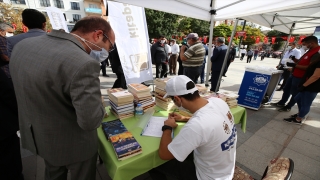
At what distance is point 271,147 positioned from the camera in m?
2.63

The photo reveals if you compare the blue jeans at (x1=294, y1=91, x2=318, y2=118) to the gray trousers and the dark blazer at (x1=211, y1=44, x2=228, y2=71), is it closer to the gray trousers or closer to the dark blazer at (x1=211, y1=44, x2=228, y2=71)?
the dark blazer at (x1=211, y1=44, x2=228, y2=71)

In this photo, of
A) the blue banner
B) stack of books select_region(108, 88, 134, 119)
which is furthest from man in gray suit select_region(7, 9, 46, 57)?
the blue banner

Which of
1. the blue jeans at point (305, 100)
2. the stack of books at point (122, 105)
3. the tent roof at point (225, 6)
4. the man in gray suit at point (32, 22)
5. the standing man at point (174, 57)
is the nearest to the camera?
the stack of books at point (122, 105)

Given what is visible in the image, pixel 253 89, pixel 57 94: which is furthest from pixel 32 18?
pixel 253 89

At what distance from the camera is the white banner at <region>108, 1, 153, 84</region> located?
288 cm

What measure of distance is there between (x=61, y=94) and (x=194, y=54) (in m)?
3.66

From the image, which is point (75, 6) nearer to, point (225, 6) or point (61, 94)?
point (225, 6)

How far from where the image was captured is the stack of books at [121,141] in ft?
3.81

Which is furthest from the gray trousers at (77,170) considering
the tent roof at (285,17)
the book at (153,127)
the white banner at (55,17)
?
the tent roof at (285,17)

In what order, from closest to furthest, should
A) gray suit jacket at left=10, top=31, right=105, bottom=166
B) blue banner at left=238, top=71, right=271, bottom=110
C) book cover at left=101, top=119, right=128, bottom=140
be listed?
1. gray suit jacket at left=10, top=31, right=105, bottom=166
2. book cover at left=101, top=119, right=128, bottom=140
3. blue banner at left=238, top=71, right=271, bottom=110

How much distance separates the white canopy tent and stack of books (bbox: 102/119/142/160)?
178 centimetres

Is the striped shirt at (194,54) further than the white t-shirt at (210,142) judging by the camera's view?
Yes

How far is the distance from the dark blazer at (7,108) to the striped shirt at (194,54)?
347cm

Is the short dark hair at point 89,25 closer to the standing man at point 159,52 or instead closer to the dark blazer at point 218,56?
the dark blazer at point 218,56
